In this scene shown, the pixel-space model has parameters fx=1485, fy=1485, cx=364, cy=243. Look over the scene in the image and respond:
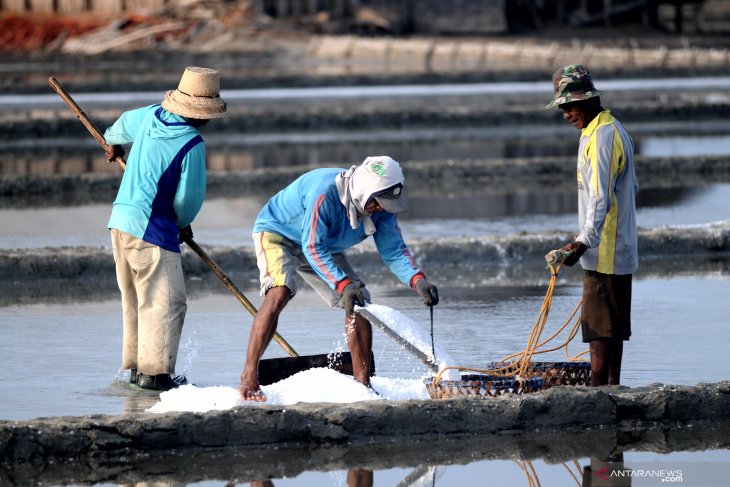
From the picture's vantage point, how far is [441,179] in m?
16.0

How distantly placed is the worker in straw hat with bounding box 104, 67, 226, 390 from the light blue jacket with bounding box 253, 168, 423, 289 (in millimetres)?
557

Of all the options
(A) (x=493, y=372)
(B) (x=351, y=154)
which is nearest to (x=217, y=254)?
(A) (x=493, y=372)

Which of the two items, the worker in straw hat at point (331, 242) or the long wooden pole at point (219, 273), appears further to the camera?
the long wooden pole at point (219, 273)

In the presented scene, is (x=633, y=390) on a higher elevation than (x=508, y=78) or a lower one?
higher

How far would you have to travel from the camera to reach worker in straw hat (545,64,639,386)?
643cm

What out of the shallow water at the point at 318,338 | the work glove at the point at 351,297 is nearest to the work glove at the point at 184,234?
the shallow water at the point at 318,338

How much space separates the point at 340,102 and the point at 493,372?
726 inches

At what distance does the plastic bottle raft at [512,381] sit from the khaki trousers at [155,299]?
4.29 ft

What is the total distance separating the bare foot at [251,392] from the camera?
21.7 ft

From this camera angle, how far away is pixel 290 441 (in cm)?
619

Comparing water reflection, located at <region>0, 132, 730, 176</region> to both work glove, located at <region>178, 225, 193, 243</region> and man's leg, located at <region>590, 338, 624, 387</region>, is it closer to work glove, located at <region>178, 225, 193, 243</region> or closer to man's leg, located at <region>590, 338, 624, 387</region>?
work glove, located at <region>178, 225, 193, 243</region>

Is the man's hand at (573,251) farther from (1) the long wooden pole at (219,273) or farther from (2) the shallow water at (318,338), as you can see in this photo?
(1) the long wooden pole at (219,273)

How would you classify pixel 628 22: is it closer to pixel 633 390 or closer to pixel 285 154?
pixel 285 154

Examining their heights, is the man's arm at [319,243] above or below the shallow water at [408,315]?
above
